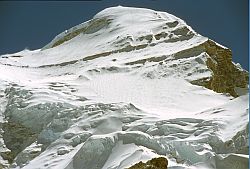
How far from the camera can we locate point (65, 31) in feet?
95.9

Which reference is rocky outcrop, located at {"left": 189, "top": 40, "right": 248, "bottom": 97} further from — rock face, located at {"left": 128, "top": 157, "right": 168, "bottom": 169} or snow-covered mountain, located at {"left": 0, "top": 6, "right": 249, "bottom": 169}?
rock face, located at {"left": 128, "top": 157, "right": 168, "bottom": 169}

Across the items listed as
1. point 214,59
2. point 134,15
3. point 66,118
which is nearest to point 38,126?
point 66,118

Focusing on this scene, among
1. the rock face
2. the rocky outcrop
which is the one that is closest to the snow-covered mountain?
the rocky outcrop

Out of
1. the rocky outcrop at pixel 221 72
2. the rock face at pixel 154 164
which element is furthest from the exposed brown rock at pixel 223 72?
the rock face at pixel 154 164

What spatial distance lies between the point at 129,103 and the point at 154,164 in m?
4.33

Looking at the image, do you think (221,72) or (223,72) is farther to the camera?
(223,72)

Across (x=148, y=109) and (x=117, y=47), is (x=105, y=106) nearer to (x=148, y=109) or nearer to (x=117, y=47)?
(x=148, y=109)

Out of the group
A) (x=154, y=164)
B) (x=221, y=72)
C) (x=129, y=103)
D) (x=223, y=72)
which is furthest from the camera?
(x=223, y=72)

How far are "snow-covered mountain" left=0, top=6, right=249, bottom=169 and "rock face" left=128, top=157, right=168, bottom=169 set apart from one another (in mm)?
317

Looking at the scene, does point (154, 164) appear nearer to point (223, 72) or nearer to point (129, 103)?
point (129, 103)

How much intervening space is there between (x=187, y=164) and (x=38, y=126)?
188 inches

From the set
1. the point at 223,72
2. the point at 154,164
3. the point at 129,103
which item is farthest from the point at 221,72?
the point at 154,164

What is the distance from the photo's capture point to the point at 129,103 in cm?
1305

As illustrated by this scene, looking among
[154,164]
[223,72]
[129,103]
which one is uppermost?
[154,164]
